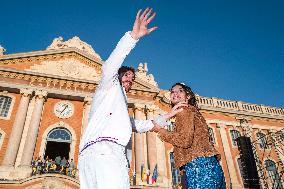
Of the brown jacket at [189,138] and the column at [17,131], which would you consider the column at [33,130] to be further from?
the brown jacket at [189,138]

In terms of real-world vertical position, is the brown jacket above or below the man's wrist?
below

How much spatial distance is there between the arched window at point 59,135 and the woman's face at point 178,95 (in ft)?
52.7

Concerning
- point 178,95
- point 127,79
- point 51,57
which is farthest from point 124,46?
point 51,57

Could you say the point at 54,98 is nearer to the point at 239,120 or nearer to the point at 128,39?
the point at 239,120

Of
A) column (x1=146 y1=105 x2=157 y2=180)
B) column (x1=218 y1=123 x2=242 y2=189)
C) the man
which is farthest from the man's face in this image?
column (x1=218 y1=123 x2=242 y2=189)

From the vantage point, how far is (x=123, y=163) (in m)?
2.96

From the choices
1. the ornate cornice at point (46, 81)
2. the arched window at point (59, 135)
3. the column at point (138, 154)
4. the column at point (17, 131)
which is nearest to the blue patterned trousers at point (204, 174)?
the column at point (138, 154)

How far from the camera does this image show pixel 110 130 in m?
3.03

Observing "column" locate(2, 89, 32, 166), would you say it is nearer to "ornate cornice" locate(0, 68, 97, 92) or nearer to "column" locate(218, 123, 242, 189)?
"ornate cornice" locate(0, 68, 97, 92)

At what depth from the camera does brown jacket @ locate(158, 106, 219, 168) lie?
11.0 feet

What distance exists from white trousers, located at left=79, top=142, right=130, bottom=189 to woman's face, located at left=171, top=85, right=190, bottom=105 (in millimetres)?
1206

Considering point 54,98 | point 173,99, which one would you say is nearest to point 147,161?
point 54,98

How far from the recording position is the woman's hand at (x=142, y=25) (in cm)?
326

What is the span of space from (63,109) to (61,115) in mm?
482
